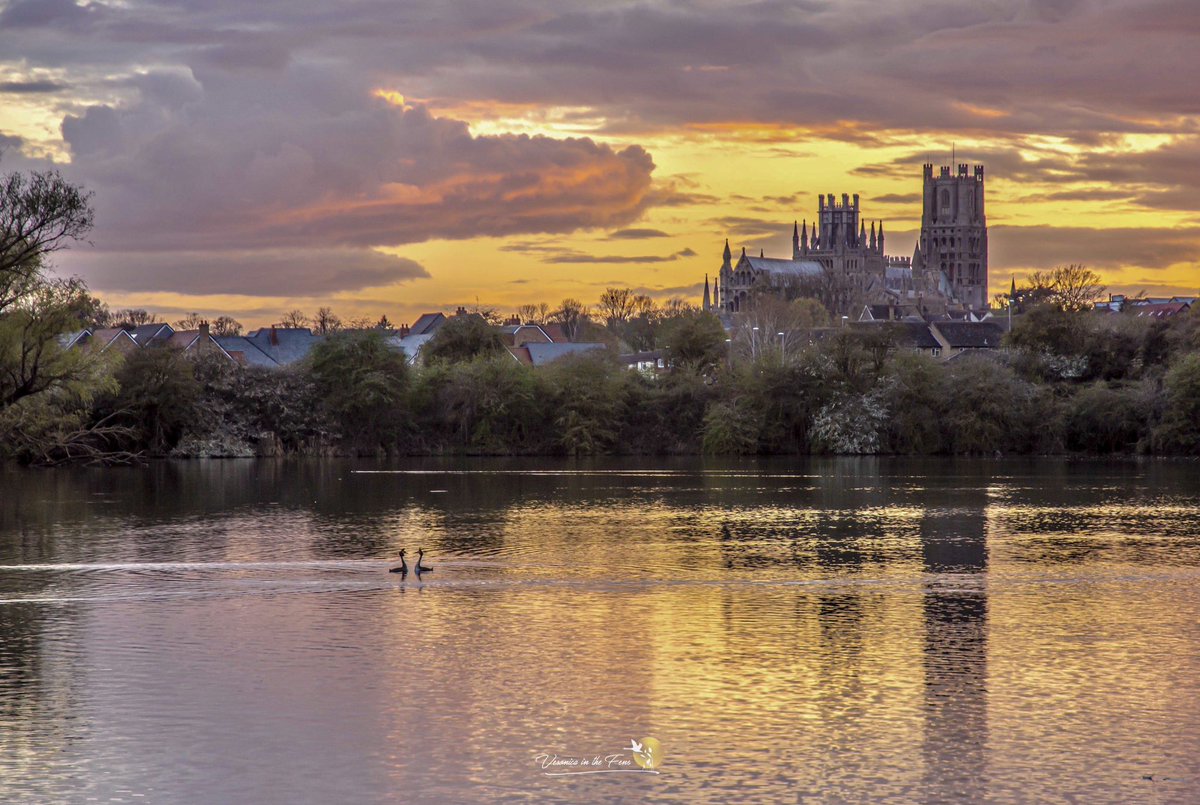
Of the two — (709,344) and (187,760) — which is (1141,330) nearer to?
(709,344)

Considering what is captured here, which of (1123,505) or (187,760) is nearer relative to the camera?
(187,760)

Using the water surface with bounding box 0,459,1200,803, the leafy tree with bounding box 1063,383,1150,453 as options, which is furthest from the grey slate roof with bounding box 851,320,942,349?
the water surface with bounding box 0,459,1200,803

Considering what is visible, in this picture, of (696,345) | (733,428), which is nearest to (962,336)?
(696,345)

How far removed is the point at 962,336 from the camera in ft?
445

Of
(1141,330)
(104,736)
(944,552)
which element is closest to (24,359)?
(944,552)

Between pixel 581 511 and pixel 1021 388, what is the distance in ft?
167

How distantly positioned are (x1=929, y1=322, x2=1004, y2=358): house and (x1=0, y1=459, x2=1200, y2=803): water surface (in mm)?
95573

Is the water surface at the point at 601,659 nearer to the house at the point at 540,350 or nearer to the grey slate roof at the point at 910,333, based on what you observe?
the grey slate roof at the point at 910,333

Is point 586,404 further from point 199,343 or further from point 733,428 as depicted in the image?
point 199,343

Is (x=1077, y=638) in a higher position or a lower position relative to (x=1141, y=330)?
lower

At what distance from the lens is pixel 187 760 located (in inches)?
577

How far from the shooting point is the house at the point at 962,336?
440 feet

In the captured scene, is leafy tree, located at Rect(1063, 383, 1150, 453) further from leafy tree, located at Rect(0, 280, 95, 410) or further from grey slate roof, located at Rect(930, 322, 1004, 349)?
leafy tree, located at Rect(0, 280, 95, 410)

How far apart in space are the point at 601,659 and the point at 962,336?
122 metres
